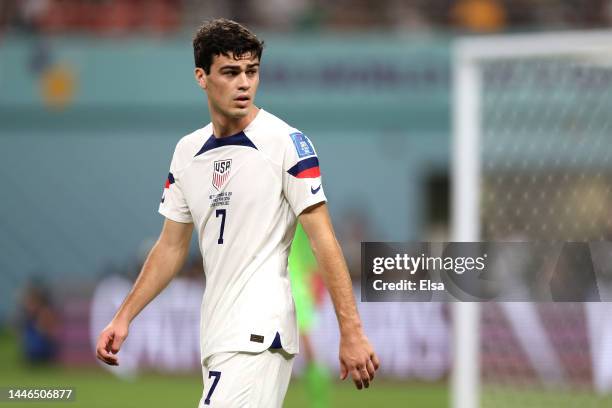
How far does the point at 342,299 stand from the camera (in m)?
4.25

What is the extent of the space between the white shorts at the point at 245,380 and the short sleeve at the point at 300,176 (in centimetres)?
54

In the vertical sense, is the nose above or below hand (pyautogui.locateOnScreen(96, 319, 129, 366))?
above

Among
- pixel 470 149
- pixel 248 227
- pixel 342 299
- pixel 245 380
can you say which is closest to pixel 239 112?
pixel 248 227

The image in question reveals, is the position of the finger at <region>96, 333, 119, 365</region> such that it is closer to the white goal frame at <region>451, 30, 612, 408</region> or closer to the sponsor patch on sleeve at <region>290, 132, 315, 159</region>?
the sponsor patch on sleeve at <region>290, 132, 315, 159</region>

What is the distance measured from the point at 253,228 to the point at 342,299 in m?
0.44

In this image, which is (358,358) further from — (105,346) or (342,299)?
(105,346)

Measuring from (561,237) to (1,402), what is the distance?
3.38 meters

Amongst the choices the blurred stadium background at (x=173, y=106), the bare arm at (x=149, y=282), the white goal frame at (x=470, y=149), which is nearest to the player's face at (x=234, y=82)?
the bare arm at (x=149, y=282)

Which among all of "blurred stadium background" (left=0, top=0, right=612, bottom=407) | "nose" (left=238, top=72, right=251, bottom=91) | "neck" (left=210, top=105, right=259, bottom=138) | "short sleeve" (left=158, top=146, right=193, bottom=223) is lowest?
"short sleeve" (left=158, top=146, right=193, bottom=223)

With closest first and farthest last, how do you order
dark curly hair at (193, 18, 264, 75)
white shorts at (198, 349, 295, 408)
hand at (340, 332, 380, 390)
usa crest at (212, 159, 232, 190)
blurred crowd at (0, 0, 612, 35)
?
hand at (340, 332, 380, 390), white shorts at (198, 349, 295, 408), dark curly hair at (193, 18, 264, 75), usa crest at (212, 159, 232, 190), blurred crowd at (0, 0, 612, 35)

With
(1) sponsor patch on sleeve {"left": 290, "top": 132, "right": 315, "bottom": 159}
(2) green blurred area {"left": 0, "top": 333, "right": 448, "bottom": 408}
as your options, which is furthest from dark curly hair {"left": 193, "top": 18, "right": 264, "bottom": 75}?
(2) green blurred area {"left": 0, "top": 333, "right": 448, "bottom": 408}

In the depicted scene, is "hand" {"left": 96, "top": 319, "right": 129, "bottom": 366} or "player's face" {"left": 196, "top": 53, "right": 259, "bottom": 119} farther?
"hand" {"left": 96, "top": 319, "right": 129, "bottom": 366}

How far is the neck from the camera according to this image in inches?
178

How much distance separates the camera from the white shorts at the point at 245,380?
4273 millimetres
